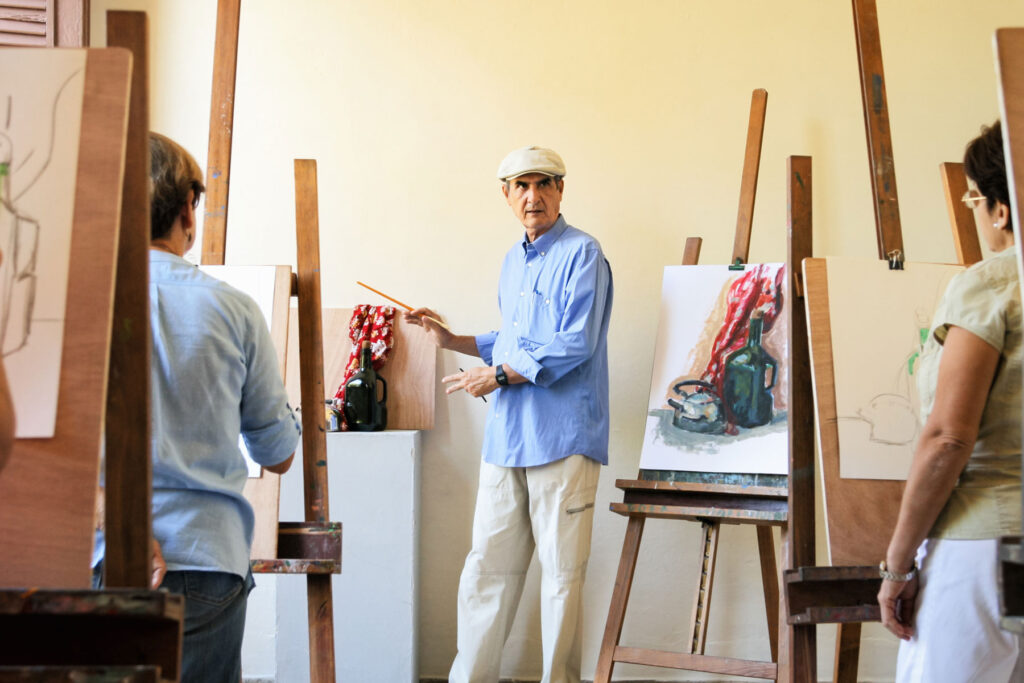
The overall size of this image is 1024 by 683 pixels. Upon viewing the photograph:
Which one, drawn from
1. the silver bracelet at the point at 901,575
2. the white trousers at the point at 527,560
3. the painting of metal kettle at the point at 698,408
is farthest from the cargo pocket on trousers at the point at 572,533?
the silver bracelet at the point at 901,575

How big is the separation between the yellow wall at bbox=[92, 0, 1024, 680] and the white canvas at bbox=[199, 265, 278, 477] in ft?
3.37

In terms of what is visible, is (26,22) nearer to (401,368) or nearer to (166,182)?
(401,368)

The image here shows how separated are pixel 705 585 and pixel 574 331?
0.81 m

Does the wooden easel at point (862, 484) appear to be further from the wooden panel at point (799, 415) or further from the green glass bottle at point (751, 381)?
the green glass bottle at point (751, 381)

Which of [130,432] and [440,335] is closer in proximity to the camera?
[130,432]

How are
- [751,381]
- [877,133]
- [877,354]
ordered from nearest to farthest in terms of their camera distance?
[877,354] < [877,133] < [751,381]

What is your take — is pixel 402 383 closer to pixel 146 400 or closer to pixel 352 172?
pixel 352 172

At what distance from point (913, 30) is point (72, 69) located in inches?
117

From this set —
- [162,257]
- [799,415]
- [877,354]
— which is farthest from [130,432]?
[877,354]

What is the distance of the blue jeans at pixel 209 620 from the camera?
4.29 ft

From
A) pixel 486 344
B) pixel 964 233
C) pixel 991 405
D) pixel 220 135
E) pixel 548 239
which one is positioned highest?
pixel 220 135

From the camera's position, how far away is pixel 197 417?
1344 mm

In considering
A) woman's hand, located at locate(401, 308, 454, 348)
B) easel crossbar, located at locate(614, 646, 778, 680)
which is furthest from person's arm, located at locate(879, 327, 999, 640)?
woman's hand, located at locate(401, 308, 454, 348)

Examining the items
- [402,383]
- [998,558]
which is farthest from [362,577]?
[998,558]
